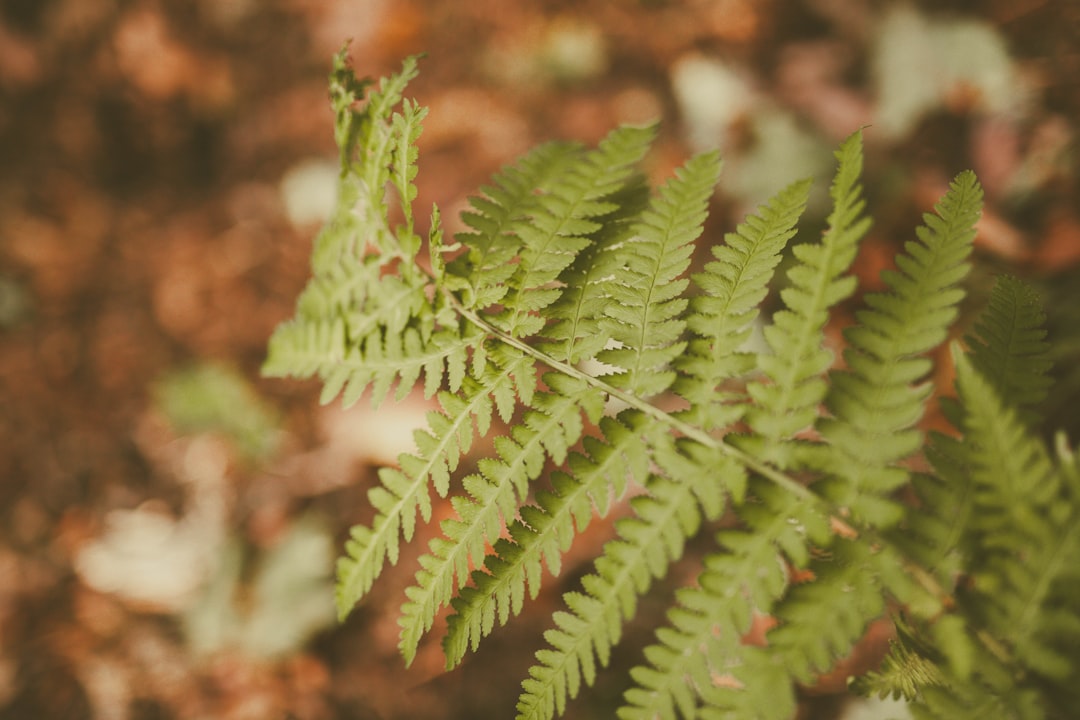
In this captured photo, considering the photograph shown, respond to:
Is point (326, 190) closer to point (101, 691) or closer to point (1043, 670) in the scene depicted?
point (101, 691)

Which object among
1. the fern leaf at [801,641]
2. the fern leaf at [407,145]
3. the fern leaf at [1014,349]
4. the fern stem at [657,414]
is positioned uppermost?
the fern leaf at [407,145]

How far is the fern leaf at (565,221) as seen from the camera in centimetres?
130

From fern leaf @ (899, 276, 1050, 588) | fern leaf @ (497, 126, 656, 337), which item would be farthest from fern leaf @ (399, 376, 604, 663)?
fern leaf @ (899, 276, 1050, 588)

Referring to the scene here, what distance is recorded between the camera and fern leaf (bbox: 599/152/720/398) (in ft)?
4.04

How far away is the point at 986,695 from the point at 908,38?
2425 mm

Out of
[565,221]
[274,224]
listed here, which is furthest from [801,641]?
[274,224]

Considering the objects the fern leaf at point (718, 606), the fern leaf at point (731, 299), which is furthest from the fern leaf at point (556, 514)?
the fern leaf at point (718, 606)

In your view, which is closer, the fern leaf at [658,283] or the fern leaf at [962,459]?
the fern leaf at [962,459]

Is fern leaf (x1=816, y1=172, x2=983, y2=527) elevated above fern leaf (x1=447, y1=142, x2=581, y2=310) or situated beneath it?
situated beneath

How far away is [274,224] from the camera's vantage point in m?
3.32

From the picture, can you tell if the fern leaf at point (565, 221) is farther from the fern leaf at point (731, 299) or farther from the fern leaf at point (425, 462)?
the fern leaf at point (731, 299)

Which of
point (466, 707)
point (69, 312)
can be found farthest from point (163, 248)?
point (466, 707)

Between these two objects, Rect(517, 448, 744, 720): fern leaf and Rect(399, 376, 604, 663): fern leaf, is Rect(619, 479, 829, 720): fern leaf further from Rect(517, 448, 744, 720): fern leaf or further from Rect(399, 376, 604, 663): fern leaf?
Rect(399, 376, 604, 663): fern leaf

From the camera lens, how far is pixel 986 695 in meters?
0.95
